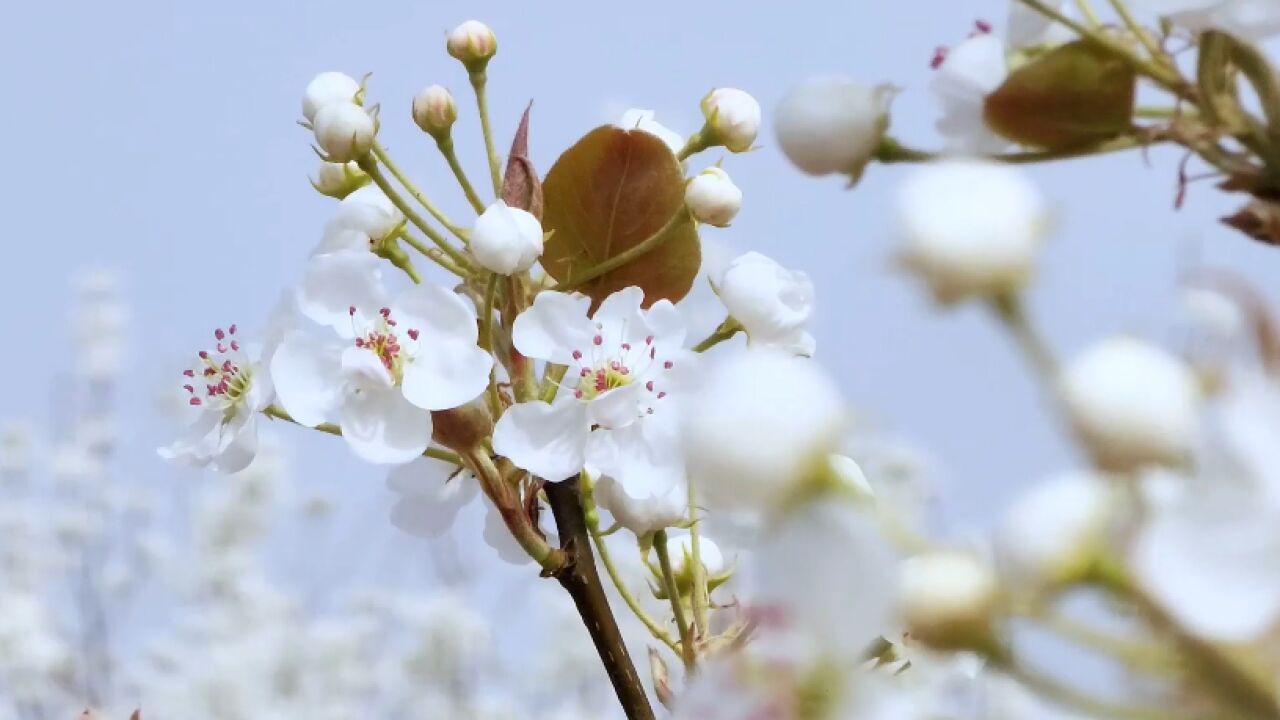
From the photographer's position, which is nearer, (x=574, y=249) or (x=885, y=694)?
(x=885, y=694)

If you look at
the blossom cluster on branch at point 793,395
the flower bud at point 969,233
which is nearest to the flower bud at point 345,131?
the blossom cluster on branch at point 793,395

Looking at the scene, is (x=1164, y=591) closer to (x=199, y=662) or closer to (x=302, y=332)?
(x=302, y=332)

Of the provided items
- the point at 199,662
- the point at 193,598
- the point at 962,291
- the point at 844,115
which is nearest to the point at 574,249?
the point at 844,115

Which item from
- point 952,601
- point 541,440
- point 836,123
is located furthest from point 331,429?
point 952,601

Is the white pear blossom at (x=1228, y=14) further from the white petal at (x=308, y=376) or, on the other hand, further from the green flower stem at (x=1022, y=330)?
the white petal at (x=308, y=376)

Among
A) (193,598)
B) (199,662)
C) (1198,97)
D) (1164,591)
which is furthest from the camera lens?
(193,598)

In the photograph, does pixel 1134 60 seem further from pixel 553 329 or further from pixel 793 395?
pixel 553 329
